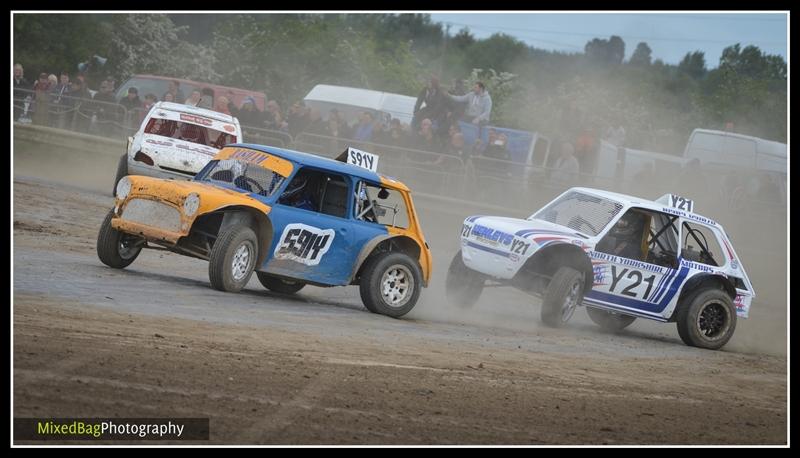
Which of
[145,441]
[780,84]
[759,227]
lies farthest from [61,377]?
[780,84]

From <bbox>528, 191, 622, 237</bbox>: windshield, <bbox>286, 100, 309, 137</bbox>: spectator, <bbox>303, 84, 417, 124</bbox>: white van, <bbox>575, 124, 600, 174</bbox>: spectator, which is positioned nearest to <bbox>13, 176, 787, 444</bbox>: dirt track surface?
<bbox>528, 191, 622, 237</bbox>: windshield

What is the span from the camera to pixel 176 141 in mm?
19562

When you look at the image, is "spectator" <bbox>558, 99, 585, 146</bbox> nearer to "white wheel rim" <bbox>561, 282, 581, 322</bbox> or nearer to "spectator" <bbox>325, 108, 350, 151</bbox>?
"spectator" <bbox>325, 108, 350, 151</bbox>

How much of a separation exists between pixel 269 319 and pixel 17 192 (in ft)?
35.5

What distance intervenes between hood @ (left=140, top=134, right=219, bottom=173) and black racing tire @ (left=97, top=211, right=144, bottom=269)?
6.62 meters

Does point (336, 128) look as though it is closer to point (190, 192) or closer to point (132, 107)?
point (132, 107)

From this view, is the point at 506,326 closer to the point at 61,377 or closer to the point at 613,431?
the point at 613,431

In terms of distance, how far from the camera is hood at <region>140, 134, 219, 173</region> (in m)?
19.2

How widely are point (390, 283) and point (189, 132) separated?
8.40 m

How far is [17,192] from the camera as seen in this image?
20250 mm

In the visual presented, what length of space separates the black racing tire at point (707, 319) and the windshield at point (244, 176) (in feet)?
17.6

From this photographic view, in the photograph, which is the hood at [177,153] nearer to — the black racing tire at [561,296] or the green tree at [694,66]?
the black racing tire at [561,296]

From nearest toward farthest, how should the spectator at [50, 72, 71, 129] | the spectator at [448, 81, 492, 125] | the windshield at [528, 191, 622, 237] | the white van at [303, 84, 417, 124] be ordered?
1. the windshield at [528, 191, 622, 237]
2. the spectator at [448, 81, 492, 125]
3. the spectator at [50, 72, 71, 129]
4. the white van at [303, 84, 417, 124]

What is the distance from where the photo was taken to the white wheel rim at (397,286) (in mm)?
12656
